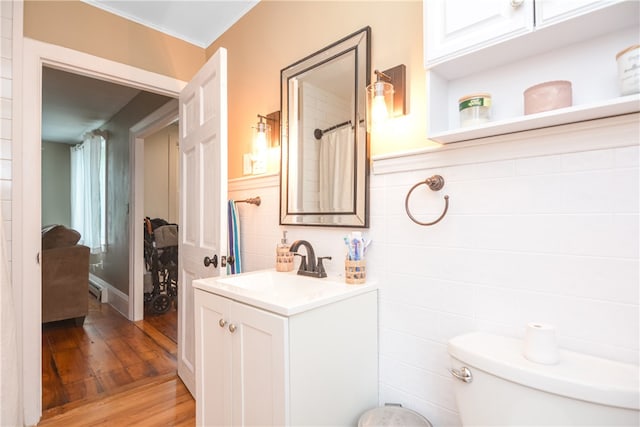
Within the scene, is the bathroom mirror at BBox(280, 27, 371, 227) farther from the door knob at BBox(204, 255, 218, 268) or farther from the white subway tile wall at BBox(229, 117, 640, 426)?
the door knob at BBox(204, 255, 218, 268)

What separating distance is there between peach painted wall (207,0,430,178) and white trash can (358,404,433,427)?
0.97 metres

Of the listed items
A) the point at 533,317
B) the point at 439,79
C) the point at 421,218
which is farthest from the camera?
the point at 421,218

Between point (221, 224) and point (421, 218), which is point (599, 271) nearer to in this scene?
point (421, 218)

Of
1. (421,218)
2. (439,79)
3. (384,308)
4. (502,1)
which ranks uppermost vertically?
(502,1)

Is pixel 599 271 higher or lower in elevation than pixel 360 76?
lower

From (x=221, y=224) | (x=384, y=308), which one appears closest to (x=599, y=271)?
(x=384, y=308)

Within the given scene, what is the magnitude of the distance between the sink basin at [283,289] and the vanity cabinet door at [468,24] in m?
0.83

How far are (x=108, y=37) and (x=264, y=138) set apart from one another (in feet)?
4.08

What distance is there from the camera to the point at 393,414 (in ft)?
3.83

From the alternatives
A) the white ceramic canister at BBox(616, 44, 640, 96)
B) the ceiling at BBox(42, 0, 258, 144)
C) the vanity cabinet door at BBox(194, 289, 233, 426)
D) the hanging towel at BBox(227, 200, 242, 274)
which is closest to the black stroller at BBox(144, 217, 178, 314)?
the ceiling at BBox(42, 0, 258, 144)

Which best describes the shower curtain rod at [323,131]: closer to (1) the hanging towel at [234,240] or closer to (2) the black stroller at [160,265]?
(1) the hanging towel at [234,240]

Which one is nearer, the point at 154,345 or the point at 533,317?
the point at 533,317

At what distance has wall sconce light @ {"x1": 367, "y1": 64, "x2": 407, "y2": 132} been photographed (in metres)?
1.25

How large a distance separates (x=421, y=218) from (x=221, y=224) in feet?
3.16
